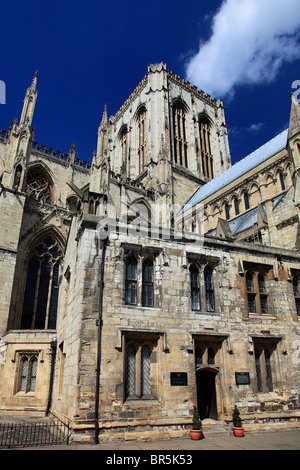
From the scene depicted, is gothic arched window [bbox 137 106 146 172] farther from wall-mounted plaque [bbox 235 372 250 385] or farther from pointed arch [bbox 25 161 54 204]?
wall-mounted plaque [bbox 235 372 250 385]

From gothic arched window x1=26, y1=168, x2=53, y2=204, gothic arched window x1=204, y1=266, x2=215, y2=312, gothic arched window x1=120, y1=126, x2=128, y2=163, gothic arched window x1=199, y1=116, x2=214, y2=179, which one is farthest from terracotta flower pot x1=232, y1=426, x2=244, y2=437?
gothic arched window x1=120, y1=126, x2=128, y2=163

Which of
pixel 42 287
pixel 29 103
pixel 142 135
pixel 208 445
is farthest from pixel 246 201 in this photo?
pixel 208 445

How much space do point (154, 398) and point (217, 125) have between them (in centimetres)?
4921

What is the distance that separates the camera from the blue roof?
31233 mm

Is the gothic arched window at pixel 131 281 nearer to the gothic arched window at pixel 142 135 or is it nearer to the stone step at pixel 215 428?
the stone step at pixel 215 428

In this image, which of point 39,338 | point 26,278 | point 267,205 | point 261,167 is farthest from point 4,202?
point 261,167

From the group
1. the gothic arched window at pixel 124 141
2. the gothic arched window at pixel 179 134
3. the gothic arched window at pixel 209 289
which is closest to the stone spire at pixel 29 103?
the gothic arched window at pixel 209 289

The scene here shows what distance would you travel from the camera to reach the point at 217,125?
2063 inches

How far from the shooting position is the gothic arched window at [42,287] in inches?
A: 869

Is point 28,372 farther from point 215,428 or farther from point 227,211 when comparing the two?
point 227,211

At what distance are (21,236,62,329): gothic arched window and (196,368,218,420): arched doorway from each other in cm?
1373

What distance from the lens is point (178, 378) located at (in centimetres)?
1047

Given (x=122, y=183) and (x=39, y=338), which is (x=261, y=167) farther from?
(x=39, y=338)

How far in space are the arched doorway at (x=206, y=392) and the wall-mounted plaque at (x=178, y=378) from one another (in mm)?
820
